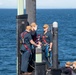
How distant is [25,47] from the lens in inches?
526

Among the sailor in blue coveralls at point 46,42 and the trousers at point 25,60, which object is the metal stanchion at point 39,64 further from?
the sailor in blue coveralls at point 46,42

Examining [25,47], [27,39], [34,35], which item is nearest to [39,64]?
[25,47]

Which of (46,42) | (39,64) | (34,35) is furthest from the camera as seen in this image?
(46,42)

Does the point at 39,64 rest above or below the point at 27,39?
below

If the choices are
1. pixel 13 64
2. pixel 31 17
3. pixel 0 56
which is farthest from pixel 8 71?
pixel 31 17

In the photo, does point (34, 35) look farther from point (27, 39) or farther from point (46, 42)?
point (46, 42)

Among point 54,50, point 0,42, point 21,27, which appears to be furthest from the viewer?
point 0,42

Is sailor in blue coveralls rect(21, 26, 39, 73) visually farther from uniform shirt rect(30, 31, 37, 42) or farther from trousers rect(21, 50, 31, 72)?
uniform shirt rect(30, 31, 37, 42)

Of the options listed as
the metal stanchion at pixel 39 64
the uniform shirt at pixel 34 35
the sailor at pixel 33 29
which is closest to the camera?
the metal stanchion at pixel 39 64

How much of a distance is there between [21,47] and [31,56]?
15.8 inches

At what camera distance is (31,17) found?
551 inches

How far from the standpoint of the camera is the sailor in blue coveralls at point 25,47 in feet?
43.7

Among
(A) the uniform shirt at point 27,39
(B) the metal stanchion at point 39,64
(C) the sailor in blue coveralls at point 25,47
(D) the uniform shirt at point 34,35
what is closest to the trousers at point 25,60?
(C) the sailor in blue coveralls at point 25,47

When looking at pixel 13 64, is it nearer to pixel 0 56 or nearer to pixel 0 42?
pixel 0 56
